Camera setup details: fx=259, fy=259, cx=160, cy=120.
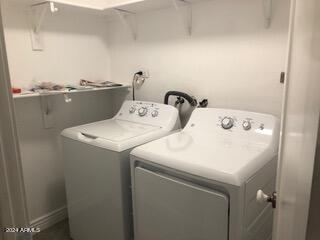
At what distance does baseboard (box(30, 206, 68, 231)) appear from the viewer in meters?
2.27

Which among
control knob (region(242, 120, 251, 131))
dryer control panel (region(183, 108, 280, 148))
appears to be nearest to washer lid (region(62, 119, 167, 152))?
dryer control panel (region(183, 108, 280, 148))

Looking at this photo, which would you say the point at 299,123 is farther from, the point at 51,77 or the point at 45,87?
the point at 51,77

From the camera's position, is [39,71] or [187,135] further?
[39,71]

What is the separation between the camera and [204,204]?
1246mm

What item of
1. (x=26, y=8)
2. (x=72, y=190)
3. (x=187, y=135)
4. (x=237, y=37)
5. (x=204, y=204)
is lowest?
(x=72, y=190)

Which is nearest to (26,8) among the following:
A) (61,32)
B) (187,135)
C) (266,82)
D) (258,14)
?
(61,32)

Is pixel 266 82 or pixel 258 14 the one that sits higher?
pixel 258 14

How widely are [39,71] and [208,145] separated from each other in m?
1.51

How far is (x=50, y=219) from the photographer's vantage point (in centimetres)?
236

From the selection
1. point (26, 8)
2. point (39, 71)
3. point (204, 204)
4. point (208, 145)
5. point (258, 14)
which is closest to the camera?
point (204, 204)

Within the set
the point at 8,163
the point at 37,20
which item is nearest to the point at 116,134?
the point at 37,20

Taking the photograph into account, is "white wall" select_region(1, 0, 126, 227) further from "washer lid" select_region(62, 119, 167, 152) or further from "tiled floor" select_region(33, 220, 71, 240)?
"washer lid" select_region(62, 119, 167, 152)

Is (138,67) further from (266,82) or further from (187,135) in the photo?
(266,82)

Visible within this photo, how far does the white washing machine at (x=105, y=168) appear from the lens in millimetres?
1640
